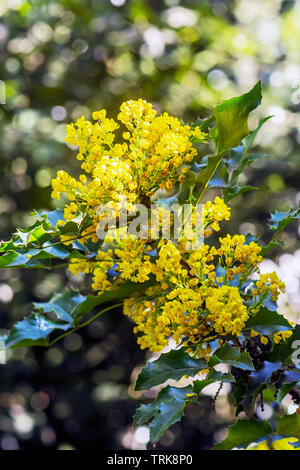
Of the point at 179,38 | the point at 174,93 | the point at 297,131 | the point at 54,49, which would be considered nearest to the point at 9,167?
the point at 54,49

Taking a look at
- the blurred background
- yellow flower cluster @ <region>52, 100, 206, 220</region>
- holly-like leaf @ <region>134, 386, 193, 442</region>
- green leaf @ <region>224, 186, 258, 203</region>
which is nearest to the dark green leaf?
holly-like leaf @ <region>134, 386, 193, 442</region>

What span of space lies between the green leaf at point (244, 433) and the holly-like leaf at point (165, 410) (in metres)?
0.18

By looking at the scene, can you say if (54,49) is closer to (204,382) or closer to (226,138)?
(226,138)

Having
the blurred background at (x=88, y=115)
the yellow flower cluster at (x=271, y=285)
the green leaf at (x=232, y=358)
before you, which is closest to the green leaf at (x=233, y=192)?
the yellow flower cluster at (x=271, y=285)

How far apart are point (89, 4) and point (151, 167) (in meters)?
3.09

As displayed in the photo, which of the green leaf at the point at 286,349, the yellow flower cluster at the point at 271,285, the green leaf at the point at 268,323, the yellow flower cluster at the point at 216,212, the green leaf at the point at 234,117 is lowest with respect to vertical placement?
the green leaf at the point at 286,349

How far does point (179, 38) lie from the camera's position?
3604 mm

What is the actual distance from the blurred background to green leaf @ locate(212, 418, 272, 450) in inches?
95.7

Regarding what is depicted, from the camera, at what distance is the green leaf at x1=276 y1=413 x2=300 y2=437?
3.27 feet

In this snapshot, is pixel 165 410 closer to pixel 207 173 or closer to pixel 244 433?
Answer: pixel 244 433

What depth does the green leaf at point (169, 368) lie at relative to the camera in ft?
2.87

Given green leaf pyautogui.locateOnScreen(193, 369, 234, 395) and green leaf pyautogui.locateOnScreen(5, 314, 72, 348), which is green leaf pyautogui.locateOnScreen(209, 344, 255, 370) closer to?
green leaf pyautogui.locateOnScreen(193, 369, 234, 395)

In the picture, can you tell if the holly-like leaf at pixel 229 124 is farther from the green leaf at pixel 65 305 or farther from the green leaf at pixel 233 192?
the green leaf at pixel 65 305

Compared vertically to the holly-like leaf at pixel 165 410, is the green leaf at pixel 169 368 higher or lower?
higher
